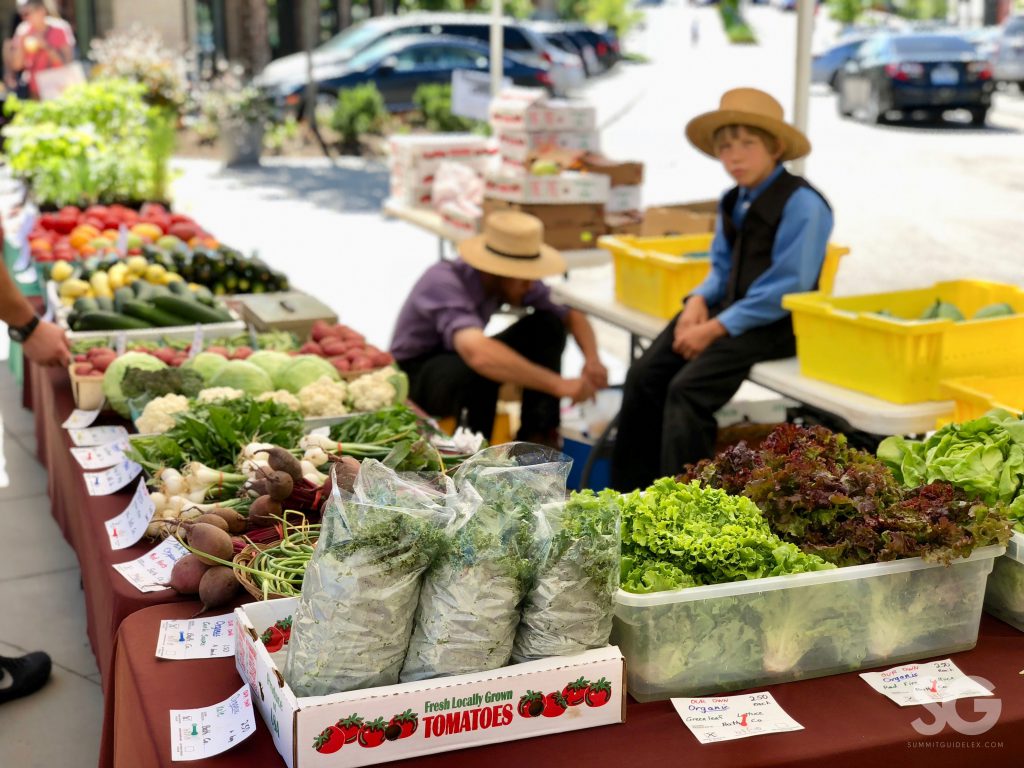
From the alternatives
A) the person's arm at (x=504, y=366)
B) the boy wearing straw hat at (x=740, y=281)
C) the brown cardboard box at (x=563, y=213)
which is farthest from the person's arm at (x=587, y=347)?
the brown cardboard box at (x=563, y=213)

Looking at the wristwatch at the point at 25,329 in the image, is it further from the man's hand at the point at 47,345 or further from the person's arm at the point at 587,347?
the person's arm at the point at 587,347

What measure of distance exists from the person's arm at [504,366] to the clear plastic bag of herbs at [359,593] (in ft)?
8.64

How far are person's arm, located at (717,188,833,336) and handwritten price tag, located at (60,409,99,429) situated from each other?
2.12m

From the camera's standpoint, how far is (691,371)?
4188mm

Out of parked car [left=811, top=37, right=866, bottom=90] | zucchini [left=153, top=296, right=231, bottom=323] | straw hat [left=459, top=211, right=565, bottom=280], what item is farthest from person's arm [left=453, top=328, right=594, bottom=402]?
parked car [left=811, top=37, right=866, bottom=90]

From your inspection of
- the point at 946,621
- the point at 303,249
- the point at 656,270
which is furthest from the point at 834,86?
the point at 946,621

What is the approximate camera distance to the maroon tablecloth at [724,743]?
1881 millimetres

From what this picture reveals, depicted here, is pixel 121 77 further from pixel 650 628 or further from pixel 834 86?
pixel 834 86

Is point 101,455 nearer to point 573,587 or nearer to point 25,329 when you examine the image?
point 25,329

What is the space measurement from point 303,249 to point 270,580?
8215 mm

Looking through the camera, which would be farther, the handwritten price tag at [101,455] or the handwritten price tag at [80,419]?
the handwritten price tag at [80,419]

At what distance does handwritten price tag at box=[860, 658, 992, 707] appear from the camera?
2.07 meters

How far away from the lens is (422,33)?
18906mm

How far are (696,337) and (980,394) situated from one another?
1197 millimetres
